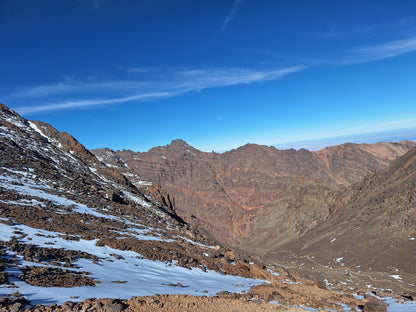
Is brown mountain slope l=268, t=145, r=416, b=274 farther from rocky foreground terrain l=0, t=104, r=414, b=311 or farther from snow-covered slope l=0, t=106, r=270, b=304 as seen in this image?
snow-covered slope l=0, t=106, r=270, b=304

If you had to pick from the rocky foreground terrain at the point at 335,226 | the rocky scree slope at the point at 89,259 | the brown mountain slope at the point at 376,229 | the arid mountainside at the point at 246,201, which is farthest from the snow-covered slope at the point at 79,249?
the arid mountainside at the point at 246,201

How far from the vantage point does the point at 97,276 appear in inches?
444

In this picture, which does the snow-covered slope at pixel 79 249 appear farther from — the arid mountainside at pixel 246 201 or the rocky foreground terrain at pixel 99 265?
the arid mountainside at pixel 246 201

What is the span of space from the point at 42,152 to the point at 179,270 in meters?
28.1

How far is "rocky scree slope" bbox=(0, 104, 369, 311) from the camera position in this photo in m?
8.98

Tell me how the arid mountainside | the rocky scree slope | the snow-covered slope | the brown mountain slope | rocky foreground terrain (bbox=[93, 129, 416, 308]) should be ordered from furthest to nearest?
the arid mountainside → the brown mountain slope → rocky foreground terrain (bbox=[93, 129, 416, 308]) → the snow-covered slope → the rocky scree slope

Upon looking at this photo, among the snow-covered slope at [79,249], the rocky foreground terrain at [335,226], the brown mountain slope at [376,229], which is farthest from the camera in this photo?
the brown mountain slope at [376,229]

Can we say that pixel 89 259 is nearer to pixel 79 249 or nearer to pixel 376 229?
pixel 79 249

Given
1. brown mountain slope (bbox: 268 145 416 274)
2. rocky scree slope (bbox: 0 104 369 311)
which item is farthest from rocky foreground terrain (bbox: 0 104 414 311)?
brown mountain slope (bbox: 268 145 416 274)

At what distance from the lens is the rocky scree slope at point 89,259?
354 inches

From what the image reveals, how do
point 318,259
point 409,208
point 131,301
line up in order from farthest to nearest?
point 318,259 < point 409,208 < point 131,301

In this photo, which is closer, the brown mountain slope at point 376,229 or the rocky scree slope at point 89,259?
the rocky scree slope at point 89,259

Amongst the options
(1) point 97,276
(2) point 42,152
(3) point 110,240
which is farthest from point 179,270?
(2) point 42,152

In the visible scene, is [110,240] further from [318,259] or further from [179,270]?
[318,259]
